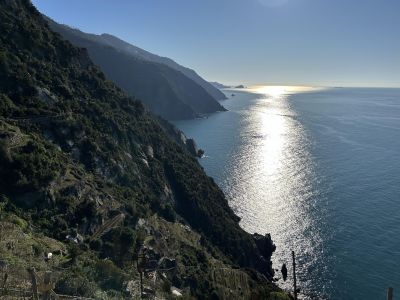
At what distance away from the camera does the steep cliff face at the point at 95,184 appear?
38.1 meters

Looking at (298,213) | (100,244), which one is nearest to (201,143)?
(298,213)

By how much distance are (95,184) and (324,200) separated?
6359 cm

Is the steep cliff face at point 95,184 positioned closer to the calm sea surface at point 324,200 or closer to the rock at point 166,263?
the rock at point 166,263

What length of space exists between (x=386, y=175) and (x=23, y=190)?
102072mm

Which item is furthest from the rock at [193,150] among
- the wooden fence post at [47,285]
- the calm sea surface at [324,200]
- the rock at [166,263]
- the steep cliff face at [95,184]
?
the wooden fence post at [47,285]

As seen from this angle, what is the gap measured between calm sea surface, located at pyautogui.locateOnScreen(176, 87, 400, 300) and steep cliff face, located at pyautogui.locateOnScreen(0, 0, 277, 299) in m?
8.51

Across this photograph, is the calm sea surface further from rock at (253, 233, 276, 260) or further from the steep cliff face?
the steep cliff face

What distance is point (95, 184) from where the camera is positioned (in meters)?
51.8

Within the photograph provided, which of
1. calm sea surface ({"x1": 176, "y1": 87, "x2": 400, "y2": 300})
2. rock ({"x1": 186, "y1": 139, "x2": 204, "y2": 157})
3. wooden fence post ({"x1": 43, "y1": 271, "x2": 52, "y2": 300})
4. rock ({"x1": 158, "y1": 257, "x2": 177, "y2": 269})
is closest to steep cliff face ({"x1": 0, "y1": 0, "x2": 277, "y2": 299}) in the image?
rock ({"x1": 158, "y1": 257, "x2": 177, "y2": 269})

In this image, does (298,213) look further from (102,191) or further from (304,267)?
(102,191)

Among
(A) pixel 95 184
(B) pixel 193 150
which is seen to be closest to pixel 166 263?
(A) pixel 95 184

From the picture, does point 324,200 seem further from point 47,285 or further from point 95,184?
point 47,285

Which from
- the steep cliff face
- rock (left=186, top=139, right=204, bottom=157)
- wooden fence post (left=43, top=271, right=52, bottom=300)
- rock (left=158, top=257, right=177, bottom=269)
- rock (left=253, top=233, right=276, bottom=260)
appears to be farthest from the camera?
rock (left=186, top=139, right=204, bottom=157)

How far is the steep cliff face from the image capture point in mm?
38094
